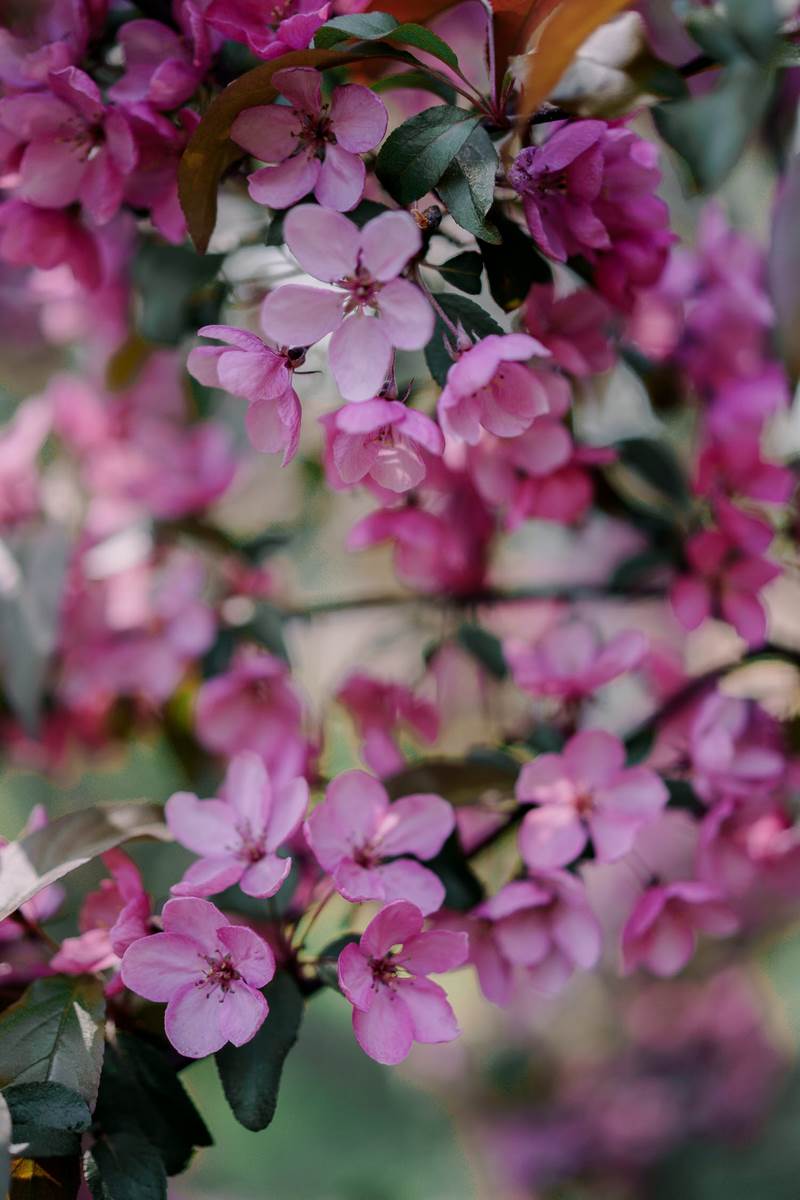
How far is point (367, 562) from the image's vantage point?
4.85 feet

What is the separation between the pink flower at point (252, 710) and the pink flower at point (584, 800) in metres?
0.25

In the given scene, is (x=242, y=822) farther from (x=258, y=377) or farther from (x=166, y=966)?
(x=258, y=377)

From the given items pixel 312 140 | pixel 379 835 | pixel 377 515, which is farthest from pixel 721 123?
pixel 379 835

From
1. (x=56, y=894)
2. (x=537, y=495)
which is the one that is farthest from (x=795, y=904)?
(x=56, y=894)

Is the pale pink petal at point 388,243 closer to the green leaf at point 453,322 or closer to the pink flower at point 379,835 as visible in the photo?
the green leaf at point 453,322

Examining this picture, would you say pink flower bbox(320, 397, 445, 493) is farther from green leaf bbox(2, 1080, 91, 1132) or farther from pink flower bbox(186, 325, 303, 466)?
green leaf bbox(2, 1080, 91, 1132)

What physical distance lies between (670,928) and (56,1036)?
0.39 metres

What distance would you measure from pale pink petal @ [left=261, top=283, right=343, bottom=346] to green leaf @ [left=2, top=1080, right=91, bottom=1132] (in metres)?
0.38

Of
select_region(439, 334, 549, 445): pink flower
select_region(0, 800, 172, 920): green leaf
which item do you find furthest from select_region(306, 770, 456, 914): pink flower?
select_region(439, 334, 549, 445): pink flower

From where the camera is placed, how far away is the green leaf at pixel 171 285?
77cm

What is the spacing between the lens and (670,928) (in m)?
0.71

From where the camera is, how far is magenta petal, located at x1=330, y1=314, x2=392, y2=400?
52 centimetres

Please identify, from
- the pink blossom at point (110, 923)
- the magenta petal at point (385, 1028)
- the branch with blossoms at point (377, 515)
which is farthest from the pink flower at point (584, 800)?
the pink blossom at point (110, 923)

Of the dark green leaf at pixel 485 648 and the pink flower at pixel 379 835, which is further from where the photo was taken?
the dark green leaf at pixel 485 648
